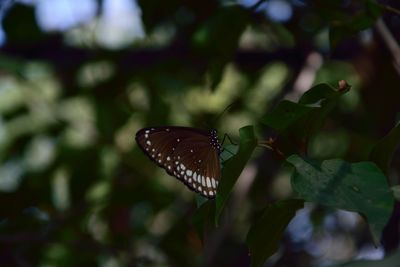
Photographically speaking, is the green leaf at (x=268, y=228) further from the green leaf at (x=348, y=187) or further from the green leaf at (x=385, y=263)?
the green leaf at (x=385, y=263)

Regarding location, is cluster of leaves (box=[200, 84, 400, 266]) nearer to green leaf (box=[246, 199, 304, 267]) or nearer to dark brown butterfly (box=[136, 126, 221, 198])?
green leaf (box=[246, 199, 304, 267])

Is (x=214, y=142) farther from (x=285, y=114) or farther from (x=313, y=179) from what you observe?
(x=313, y=179)

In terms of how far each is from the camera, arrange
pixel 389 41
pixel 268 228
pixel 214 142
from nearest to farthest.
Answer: pixel 268 228 → pixel 214 142 → pixel 389 41

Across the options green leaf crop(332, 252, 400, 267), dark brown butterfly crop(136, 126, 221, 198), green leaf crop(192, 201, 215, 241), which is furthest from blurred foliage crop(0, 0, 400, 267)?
green leaf crop(332, 252, 400, 267)

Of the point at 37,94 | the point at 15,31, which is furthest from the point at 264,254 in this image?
the point at 37,94

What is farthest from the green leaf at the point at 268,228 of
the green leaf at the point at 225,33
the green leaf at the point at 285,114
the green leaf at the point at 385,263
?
the green leaf at the point at 225,33

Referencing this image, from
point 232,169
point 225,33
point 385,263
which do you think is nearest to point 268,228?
point 232,169

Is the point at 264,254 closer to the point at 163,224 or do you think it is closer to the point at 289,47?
the point at 289,47
